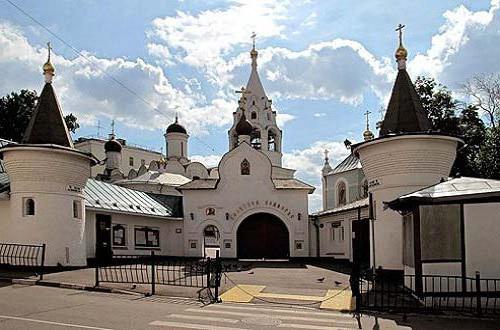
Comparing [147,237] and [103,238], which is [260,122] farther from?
[103,238]

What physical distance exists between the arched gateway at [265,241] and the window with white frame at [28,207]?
45.5ft

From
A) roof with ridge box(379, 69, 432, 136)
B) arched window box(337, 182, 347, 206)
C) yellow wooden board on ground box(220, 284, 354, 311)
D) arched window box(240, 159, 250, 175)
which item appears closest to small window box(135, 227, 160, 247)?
arched window box(240, 159, 250, 175)

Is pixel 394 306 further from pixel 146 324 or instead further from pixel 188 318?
pixel 146 324

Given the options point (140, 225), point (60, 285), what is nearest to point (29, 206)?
point (60, 285)

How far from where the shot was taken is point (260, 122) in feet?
138

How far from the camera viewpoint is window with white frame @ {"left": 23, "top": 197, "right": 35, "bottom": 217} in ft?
70.1

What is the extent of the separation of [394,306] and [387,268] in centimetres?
659

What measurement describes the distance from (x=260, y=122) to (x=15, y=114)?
19.6m

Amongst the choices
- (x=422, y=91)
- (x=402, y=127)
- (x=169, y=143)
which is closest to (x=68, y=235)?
(x=402, y=127)

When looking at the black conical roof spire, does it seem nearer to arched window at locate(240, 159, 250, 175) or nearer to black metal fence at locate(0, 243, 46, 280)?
arched window at locate(240, 159, 250, 175)

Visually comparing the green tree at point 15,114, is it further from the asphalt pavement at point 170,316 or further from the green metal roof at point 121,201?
the asphalt pavement at point 170,316

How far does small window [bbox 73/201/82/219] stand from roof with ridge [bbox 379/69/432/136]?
12.7 metres

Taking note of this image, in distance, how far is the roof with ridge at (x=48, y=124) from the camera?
21.9 meters

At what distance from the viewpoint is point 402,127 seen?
2091 cm
